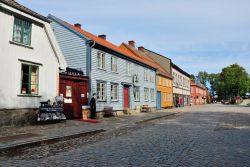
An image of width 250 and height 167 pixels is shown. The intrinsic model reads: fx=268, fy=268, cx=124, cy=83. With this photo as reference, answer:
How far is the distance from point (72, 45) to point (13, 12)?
7590mm

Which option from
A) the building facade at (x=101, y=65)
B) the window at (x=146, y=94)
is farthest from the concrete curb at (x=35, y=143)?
the window at (x=146, y=94)

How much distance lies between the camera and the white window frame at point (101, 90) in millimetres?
19784

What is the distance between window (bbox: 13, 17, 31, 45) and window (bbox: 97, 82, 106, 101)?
7.30 meters

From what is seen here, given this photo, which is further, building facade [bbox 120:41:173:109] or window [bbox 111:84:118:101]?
building facade [bbox 120:41:173:109]

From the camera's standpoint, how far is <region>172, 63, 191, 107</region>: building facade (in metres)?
43.4

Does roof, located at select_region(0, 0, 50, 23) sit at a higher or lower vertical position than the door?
higher

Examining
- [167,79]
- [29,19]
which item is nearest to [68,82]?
[29,19]

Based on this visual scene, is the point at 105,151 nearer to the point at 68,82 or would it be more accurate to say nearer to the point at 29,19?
the point at 29,19

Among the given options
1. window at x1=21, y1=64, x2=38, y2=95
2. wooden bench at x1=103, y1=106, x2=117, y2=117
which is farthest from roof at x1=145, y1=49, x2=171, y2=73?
window at x1=21, y1=64, x2=38, y2=95

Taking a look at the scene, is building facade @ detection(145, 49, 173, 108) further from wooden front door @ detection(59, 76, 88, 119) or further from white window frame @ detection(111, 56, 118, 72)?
wooden front door @ detection(59, 76, 88, 119)

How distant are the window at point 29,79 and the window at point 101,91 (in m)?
6.53

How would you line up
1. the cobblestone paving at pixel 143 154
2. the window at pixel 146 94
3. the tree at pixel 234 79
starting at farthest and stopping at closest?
1. the tree at pixel 234 79
2. the window at pixel 146 94
3. the cobblestone paving at pixel 143 154

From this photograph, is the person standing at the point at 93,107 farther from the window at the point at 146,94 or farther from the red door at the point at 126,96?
the window at the point at 146,94

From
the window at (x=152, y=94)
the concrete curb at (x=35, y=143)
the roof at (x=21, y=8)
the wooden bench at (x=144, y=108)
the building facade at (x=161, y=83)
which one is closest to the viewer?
the concrete curb at (x=35, y=143)
